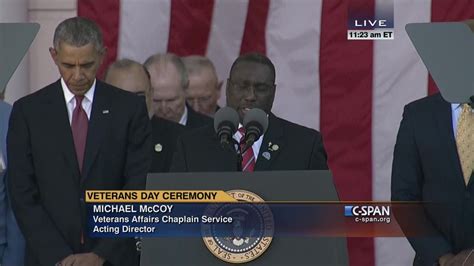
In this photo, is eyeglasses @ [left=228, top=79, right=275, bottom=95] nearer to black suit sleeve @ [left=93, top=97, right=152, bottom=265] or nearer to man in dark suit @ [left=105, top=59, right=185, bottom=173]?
black suit sleeve @ [left=93, top=97, right=152, bottom=265]

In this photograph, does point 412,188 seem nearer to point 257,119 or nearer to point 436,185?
point 436,185

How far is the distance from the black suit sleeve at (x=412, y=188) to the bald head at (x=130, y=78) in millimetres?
1058

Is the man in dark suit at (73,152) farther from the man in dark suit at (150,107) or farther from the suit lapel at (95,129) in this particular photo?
the man in dark suit at (150,107)

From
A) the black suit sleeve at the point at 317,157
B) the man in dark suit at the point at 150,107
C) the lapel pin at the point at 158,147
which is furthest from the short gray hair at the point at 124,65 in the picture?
Answer: the black suit sleeve at the point at 317,157

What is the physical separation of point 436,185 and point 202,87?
1239 millimetres

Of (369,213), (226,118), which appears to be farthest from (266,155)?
(226,118)

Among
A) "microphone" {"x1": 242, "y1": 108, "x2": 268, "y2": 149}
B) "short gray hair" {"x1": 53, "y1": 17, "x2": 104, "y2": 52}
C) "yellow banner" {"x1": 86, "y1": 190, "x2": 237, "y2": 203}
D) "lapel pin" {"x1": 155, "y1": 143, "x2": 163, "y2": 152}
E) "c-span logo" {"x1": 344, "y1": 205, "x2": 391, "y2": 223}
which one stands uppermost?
"short gray hair" {"x1": 53, "y1": 17, "x2": 104, "y2": 52}

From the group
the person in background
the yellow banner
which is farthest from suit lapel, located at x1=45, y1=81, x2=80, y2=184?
the person in background

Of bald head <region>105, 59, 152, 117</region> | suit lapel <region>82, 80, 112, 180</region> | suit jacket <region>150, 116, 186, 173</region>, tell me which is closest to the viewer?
suit lapel <region>82, 80, 112, 180</region>

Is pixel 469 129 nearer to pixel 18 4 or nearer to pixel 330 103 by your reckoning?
pixel 330 103

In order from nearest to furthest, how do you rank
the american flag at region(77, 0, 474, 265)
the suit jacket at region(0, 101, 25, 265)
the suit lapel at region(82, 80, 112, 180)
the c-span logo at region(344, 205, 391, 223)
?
1. the c-span logo at region(344, 205, 391, 223)
2. the suit lapel at region(82, 80, 112, 180)
3. the suit jacket at region(0, 101, 25, 265)
4. the american flag at region(77, 0, 474, 265)

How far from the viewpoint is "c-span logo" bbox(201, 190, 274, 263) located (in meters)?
3.15

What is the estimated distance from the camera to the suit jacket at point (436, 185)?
3854mm

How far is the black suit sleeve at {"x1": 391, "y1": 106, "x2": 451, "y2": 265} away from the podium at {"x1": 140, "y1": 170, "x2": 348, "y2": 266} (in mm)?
608
